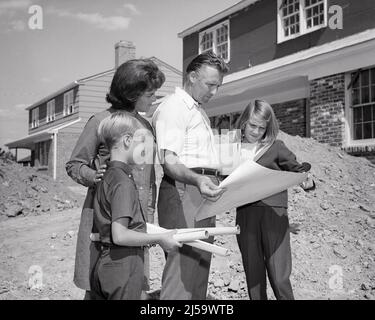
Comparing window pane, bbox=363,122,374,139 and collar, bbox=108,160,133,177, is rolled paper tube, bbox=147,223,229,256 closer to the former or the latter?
collar, bbox=108,160,133,177

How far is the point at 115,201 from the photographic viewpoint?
7.68 ft

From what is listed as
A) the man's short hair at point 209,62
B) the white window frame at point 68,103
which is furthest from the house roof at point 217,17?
the man's short hair at point 209,62

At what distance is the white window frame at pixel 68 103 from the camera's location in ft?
78.1

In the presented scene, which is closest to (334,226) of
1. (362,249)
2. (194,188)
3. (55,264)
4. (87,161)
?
(362,249)

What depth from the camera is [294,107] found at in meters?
12.5

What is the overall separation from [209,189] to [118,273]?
0.67 meters

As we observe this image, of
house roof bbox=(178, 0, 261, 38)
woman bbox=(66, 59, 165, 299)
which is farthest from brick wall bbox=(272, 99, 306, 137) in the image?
woman bbox=(66, 59, 165, 299)

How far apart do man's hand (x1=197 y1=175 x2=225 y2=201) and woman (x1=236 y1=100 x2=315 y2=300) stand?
77 cm

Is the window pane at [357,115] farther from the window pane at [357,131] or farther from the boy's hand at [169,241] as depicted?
the boy's hand at [169,241]

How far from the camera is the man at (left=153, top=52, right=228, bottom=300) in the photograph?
2.80 meters

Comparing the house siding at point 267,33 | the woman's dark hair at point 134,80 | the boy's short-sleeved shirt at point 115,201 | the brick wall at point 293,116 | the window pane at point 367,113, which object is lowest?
the boy's short-sleeved shirt at point 115,201

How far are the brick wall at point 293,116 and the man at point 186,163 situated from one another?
31.6 feet
